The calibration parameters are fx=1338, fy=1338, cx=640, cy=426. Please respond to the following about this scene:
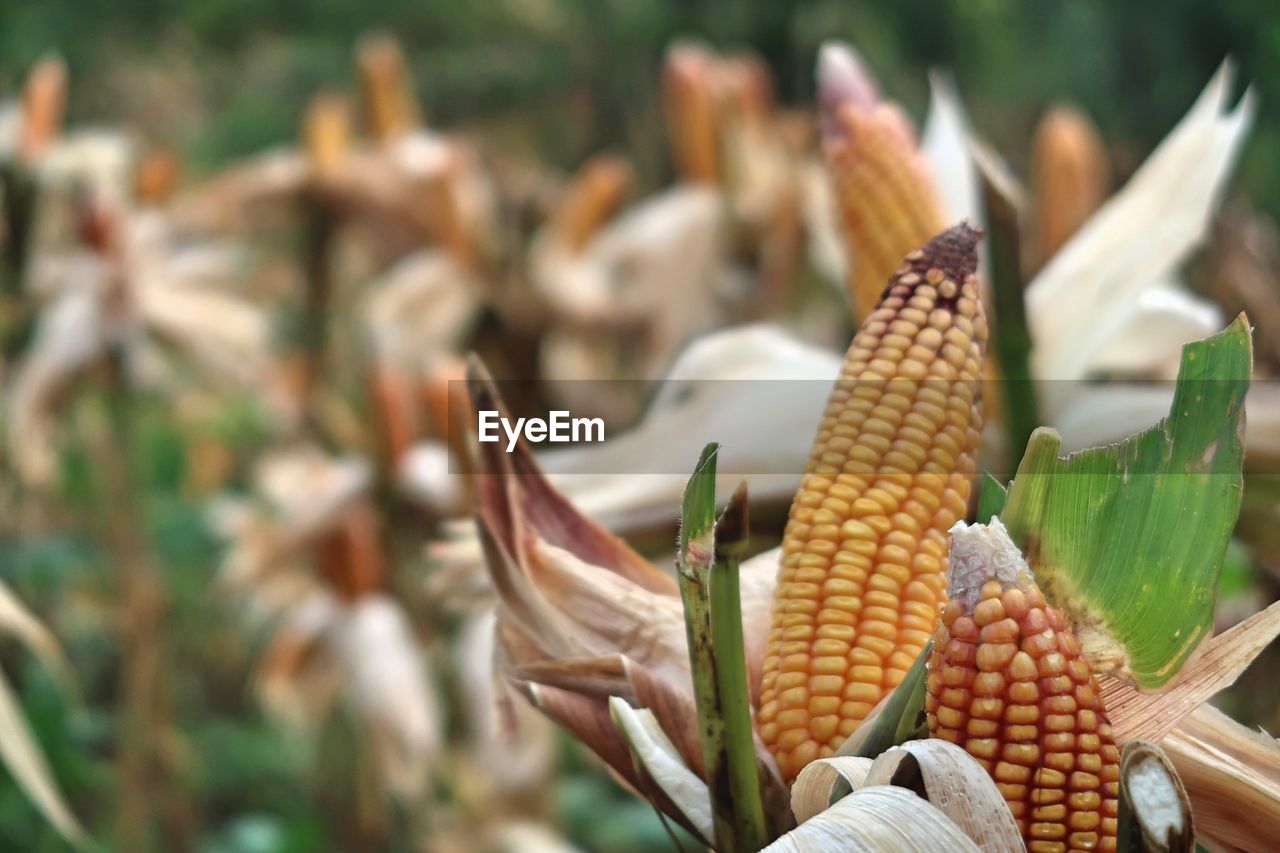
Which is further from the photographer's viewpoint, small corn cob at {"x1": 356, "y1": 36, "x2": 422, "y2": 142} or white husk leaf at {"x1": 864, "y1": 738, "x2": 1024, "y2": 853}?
small corn cob at {"x1": 356, "y1": 36, "x2": 422, "y2": 142}

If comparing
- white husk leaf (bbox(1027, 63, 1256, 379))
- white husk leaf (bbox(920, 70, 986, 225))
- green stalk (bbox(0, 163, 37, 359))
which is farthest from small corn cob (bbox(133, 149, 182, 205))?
white husk leaf (bbox(1027, 63, 1256, 379))

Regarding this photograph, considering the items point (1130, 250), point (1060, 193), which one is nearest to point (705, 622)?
point (1130, 250)

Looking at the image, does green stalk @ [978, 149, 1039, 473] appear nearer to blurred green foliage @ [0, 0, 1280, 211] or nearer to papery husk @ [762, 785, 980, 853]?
papery husk @ [762, 785, 980, 853]

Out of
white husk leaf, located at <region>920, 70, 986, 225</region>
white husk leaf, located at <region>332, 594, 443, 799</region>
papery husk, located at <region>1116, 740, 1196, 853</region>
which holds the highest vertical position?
white husk leaf, located at <region>920, 70, 986, 225</region>

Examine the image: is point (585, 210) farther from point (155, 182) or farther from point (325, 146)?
point (155, 182)

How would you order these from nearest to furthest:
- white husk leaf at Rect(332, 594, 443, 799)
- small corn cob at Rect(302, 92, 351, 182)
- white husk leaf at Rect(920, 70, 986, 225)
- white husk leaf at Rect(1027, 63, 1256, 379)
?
white husk leaf at Rect(1027, 63, 1256, 379) → white husk leaf at Rect(920, 70, 986, 225) → white husk leaf at Rect(332, 594, 443, 799) → small corn cob at Rect(302, 92, 351, 182)

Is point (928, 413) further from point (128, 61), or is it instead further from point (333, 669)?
point (128, 61)

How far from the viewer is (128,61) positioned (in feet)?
9.16

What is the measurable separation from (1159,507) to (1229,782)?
0.07 metres

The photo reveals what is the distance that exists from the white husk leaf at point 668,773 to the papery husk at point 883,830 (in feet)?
0.13

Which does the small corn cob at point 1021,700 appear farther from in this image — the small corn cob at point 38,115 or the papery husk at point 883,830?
the small corn cob at point 38,115

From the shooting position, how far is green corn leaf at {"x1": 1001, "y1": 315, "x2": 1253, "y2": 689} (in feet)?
0.80

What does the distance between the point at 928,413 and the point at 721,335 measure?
20 centimetres

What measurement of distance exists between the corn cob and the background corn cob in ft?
0.37
